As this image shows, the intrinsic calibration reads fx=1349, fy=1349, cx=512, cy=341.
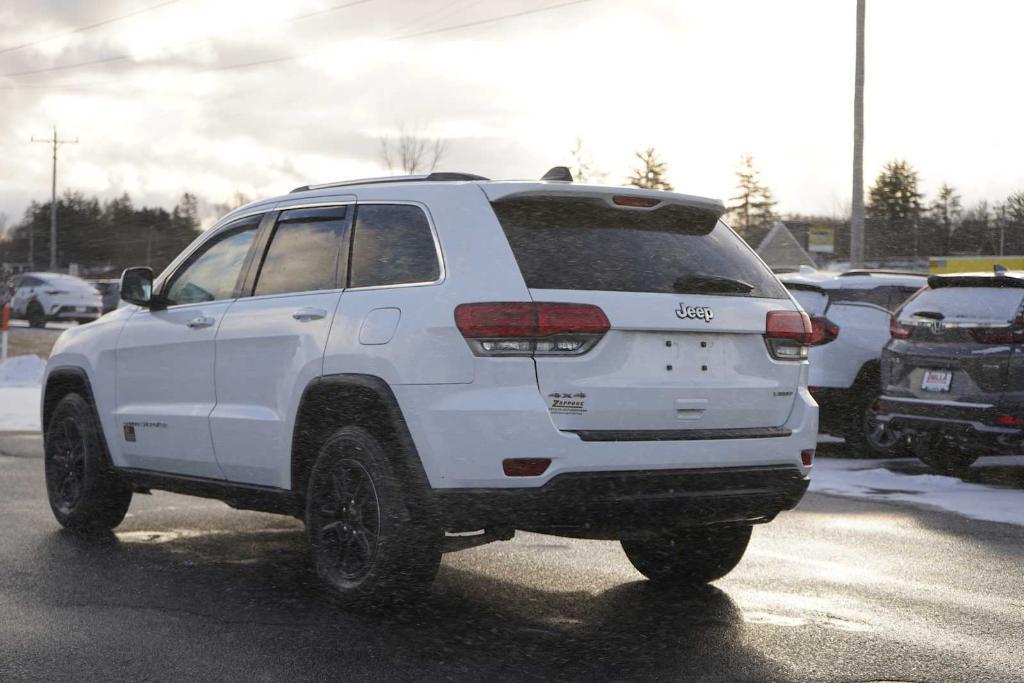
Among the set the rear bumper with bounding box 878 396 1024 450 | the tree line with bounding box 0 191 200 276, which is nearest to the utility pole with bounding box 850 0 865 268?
the rear bumper with bounding box 878 396 1024 450

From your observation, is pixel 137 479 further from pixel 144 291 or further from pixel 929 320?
pixel 929 320

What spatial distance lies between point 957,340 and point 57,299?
34.7 m

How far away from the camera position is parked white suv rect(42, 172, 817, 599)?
5.10m

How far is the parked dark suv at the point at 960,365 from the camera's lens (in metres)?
9.94

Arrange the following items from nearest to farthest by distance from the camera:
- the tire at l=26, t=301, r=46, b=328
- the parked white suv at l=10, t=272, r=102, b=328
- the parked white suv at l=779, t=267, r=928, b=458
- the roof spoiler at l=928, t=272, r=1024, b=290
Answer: the roof spoiler at l=928, t=272, r=1024, b=290 → the parked white suv at l=779, t=267, r=928, b=458 → the parked white suv at l=10, t=272, r=102, b=328 → the tire at l=26, t=301, r=46, b=328

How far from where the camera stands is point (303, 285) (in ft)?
20.1

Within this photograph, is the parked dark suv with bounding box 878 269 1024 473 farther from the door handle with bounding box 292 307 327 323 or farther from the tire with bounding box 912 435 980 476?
the door handle with bounding box 292 307 327 323

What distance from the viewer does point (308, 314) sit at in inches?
232

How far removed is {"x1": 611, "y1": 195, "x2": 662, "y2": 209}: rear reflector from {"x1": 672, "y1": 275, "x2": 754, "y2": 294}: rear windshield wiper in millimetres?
369

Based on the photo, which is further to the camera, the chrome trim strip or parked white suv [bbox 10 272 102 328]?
parked white suv [bbox 10 272 102 328]

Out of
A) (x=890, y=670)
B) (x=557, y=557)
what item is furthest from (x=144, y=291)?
(x=890, y=670)

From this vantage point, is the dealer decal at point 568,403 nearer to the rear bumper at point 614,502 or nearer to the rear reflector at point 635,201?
the rear bumper at point 614,502

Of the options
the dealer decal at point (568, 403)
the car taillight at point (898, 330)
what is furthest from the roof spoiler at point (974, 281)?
the dealer decal at point (568, 403)

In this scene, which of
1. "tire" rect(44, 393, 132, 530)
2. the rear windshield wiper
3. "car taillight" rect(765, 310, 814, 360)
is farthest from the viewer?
"tire" rect(44, 393, 132, 530)
